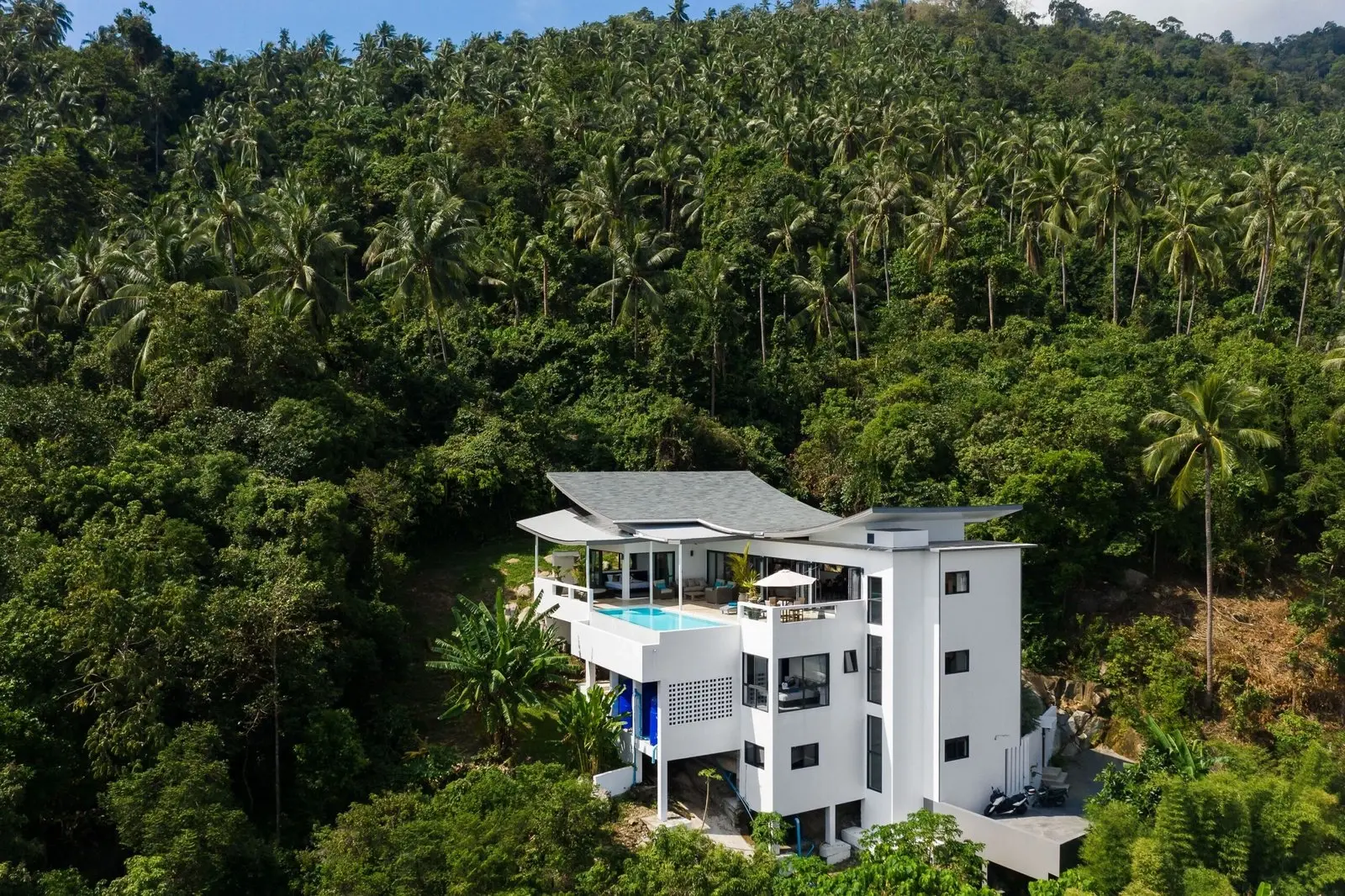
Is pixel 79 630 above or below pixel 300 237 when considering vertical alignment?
below

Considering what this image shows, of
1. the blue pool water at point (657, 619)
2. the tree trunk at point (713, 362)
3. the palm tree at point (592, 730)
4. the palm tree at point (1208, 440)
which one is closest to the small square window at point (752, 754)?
the blue pool water at point (657, 619)

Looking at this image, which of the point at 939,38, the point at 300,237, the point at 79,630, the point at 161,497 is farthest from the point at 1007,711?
the point at 939,38

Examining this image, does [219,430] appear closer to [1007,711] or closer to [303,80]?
[1007,711]

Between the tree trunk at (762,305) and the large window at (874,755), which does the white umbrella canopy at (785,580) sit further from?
the tree trunk at (762,305)

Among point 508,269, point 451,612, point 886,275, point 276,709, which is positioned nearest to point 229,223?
point 508,269

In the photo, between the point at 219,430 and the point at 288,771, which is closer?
the point at 288,771
